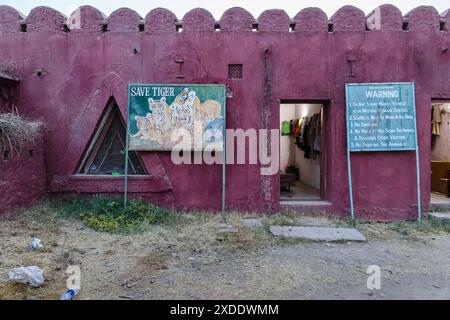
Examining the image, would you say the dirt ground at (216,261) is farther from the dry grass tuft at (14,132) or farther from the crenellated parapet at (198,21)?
the crenellated parapet at (198,21)

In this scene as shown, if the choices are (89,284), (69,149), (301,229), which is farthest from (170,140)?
(89,284)

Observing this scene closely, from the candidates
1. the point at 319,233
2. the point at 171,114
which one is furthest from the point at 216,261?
the point at 171,114

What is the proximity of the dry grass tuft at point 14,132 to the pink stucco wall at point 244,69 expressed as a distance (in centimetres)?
77

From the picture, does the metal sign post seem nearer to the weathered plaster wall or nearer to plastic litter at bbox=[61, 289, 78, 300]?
plastic litter at bbox=[61, 289, 78, 300]

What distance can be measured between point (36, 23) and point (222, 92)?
4.30 meters

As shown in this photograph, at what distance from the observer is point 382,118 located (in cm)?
697

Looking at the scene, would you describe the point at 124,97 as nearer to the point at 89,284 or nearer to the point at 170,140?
the point at 170,140

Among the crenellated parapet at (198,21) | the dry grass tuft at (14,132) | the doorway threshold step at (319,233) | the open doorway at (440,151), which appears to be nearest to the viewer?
the doorway threshold step at (319,233)

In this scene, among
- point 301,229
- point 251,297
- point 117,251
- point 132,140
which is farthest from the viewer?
point 132,140

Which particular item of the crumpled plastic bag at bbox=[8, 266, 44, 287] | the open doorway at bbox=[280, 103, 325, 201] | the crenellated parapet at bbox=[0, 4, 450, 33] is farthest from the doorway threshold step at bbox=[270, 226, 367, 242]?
the crenellated parapet at bbox=[0, 4, 450, 33]

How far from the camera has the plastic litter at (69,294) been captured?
3.47m

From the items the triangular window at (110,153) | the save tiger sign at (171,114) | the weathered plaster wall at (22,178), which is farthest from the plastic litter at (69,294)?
the triangular window at (110,153)

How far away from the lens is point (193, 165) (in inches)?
285

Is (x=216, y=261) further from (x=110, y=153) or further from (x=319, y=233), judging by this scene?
(x=110, y=153)
